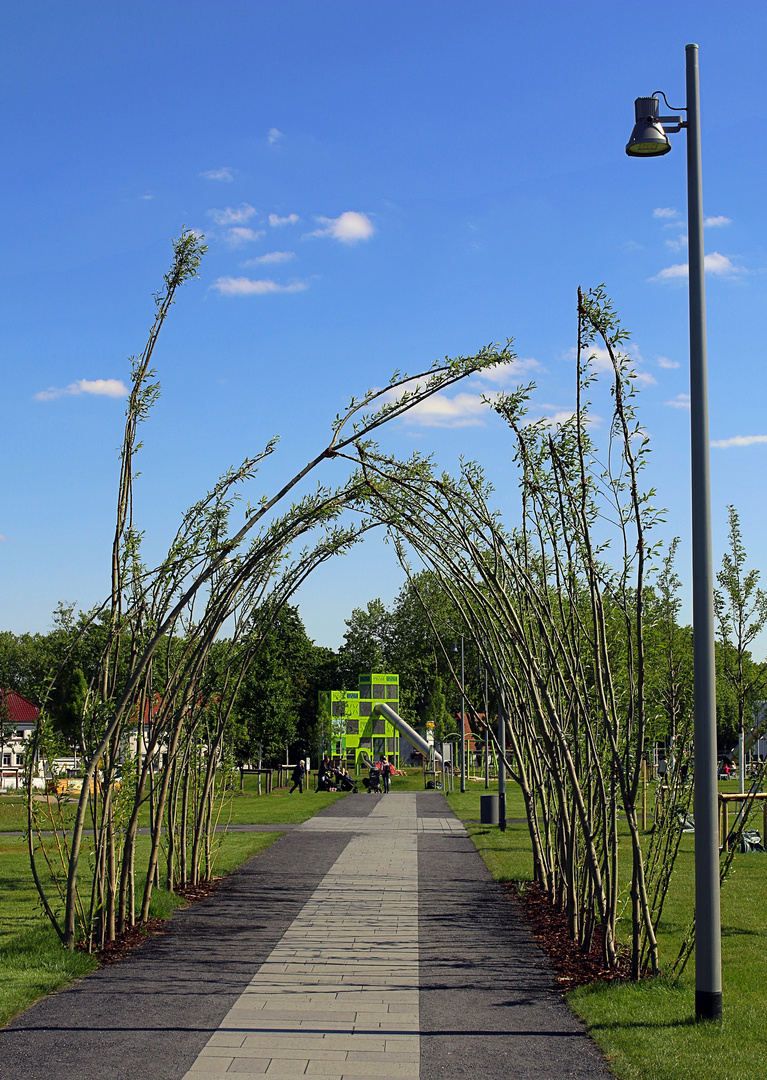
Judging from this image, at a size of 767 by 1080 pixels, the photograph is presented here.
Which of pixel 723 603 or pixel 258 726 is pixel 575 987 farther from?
pixel 258 726

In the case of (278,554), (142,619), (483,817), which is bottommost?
(483,817)

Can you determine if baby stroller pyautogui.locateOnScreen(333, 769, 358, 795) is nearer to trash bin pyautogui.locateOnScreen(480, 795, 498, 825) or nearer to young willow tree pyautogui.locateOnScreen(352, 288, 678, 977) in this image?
trash bin pyautogui.locateOnScreen(480, 795, 498, 825)

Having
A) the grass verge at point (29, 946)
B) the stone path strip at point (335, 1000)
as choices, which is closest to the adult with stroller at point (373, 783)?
the grass verge at point (29, 946)

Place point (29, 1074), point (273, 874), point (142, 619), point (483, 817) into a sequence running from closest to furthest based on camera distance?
point (29, 1074) → point (142, 619) → point (273, 874) → point (483, 817)

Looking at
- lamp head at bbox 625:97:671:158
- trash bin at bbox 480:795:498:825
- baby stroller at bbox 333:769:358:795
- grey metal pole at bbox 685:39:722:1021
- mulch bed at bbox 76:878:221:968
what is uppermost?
lamp head at bbox 625:97:671:158

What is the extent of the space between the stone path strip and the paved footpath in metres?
0.02

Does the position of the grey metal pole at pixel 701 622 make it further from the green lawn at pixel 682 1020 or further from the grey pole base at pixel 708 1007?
the green lawn at pixel 682 1020

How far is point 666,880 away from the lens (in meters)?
6.81

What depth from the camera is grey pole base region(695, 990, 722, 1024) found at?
5.62 m

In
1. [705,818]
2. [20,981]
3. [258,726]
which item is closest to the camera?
[705,818]

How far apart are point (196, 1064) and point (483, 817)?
14.8 m

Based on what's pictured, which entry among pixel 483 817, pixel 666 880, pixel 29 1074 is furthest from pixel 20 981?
pixel 483 817

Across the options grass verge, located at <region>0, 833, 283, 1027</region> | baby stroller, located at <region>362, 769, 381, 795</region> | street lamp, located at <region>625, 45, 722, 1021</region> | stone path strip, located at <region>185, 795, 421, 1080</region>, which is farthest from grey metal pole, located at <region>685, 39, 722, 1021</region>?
baby stroller, located at <region>362, 769, 381, 795</region>

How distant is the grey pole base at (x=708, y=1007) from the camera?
5621 mm
